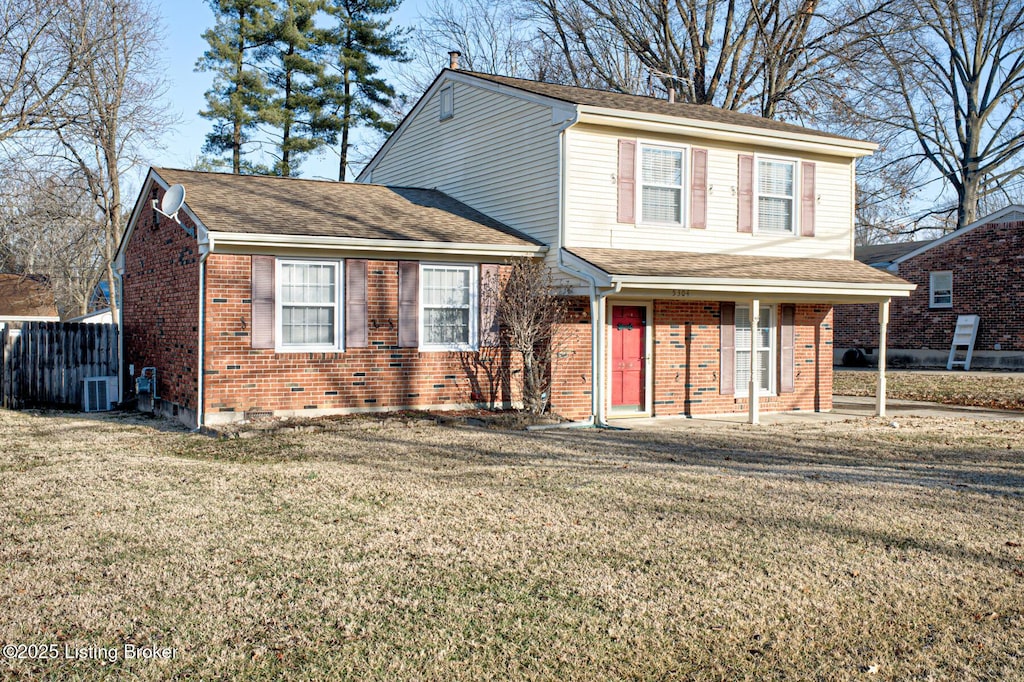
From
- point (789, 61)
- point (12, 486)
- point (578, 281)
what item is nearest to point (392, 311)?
point (578, 281)

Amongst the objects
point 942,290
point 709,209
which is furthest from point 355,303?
point 942,290

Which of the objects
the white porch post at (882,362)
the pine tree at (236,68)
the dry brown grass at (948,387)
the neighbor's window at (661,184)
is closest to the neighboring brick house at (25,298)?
the pine tree at (236,68)

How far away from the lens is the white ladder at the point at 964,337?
1050 inches

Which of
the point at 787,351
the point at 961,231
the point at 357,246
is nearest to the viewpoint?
the point at 357,246

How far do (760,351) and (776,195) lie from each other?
292 cm

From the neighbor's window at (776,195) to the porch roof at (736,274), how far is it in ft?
2.20

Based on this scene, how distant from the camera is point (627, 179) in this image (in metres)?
14.8

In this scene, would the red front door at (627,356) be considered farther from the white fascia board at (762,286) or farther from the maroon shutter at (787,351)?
the maroon shutter at (787,351)

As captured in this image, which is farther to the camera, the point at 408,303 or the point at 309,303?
the point at 408,303

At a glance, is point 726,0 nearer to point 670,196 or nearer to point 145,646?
point 670,196

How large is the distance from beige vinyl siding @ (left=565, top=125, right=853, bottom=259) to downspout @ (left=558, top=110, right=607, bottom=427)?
0.10 meters

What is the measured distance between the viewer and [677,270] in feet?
44.8

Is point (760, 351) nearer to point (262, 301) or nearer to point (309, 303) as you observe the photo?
point (309, 303)

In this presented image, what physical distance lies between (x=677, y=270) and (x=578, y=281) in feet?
5.18
